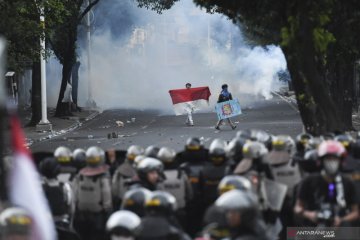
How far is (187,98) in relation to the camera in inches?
1346

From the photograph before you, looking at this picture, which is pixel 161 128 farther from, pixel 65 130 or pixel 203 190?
pixel 203 190

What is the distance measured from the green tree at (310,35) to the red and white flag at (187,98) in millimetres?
14503

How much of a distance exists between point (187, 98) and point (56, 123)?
725cm

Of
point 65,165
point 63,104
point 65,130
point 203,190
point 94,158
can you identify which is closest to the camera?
point 94,158

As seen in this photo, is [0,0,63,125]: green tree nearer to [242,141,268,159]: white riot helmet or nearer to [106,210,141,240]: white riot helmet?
[242,141,268,159]: white riot helmet

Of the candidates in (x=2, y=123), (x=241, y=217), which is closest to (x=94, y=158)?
(x=2, y=123)

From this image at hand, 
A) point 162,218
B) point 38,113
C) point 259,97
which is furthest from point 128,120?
point 162,218

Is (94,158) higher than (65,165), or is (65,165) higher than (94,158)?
(94,158)

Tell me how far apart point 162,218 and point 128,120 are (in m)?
32.7

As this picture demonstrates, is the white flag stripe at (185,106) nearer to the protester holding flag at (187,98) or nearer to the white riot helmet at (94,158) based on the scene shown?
the protester holding flag at (187,98)

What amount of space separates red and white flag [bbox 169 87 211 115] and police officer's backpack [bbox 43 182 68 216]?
23850 mm

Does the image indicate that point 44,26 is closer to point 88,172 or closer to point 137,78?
point 88,172

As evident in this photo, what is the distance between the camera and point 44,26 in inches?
1158

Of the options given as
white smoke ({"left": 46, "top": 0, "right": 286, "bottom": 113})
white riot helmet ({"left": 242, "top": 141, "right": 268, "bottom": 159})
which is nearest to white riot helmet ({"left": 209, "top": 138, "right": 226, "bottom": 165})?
white riot helmet ({"left": 242, "top": 141, "right": 268, "bottom": 159})
